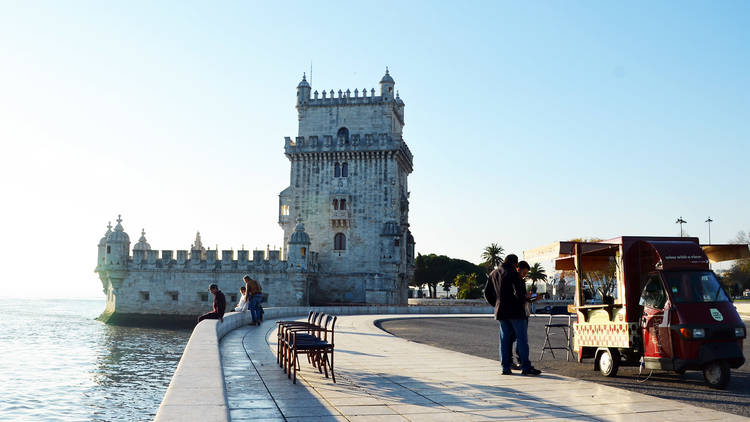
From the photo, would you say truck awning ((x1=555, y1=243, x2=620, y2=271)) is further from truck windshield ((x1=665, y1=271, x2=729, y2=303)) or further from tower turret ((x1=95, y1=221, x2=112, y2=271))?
tower turret ((x1=95, y1=221, x2=112, y2=271))

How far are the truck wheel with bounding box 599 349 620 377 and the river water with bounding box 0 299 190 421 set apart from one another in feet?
31.5

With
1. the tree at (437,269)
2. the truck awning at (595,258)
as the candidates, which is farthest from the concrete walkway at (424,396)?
the tree at (437,269)

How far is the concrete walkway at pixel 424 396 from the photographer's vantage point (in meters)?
6.75

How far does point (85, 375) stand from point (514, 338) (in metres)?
17.0

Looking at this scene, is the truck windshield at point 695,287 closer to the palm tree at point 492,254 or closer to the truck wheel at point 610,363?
the truck wheel at point 610,363

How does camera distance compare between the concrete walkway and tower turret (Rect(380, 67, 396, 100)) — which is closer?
the concrete walkway

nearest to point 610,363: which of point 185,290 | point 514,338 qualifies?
point 514,338

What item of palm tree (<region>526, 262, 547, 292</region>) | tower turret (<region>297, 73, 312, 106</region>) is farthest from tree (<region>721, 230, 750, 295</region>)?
tower turret (<region>297, 73, 312, 106</region>)

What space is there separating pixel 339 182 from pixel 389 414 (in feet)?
142

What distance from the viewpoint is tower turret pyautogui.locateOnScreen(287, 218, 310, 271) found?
45812 mm

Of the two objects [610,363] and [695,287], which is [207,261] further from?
[695,287]

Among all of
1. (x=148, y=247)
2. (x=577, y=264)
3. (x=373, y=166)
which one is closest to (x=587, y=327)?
(x=577, y=264)

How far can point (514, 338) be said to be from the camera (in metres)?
10.2

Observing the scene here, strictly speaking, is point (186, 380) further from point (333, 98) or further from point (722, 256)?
point (333, 98)
